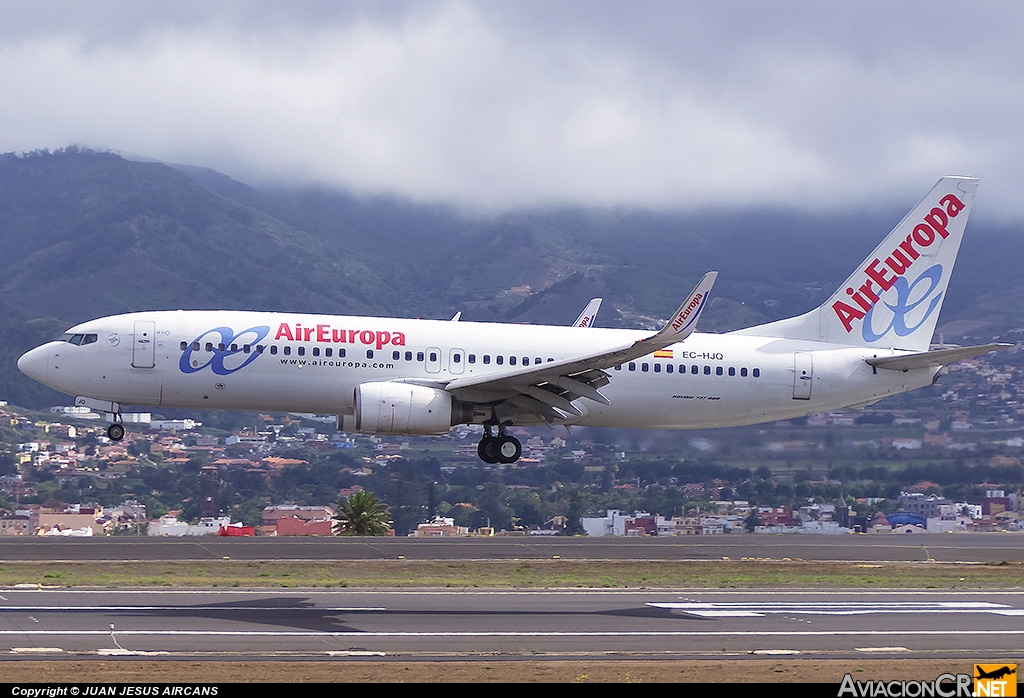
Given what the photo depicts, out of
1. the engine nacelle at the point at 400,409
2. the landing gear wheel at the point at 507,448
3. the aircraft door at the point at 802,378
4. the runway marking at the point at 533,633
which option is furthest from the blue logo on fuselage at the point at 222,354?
the aircraft door at the point at 802,378

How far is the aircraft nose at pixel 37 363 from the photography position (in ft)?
121

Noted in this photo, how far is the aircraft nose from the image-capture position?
36938 mm

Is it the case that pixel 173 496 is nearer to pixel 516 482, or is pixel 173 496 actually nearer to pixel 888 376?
pixel 516 482

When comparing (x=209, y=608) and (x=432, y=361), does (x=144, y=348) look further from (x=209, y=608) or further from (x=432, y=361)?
(x=209, y=608)

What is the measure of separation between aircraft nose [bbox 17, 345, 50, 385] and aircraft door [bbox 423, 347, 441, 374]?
1057cm

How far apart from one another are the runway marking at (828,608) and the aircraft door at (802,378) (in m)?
11.4

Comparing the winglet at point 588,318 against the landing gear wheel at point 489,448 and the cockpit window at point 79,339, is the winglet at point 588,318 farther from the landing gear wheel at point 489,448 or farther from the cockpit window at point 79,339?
the cockpit window at point 79,339

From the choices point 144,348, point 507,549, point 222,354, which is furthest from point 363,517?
point 144,348

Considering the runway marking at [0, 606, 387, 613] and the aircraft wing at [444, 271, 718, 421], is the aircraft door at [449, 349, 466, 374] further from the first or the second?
the runway marking at [0, 606, 387, 613]

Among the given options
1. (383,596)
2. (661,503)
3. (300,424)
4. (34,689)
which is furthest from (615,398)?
(300,424)

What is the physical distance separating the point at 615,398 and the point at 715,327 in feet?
483

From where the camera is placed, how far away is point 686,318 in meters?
33.2

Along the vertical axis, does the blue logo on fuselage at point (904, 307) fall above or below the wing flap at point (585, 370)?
above

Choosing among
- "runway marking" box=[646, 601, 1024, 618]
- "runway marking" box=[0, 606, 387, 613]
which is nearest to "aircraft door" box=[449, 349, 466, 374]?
"runway marking" box=[646, 601, 1024, 618]
